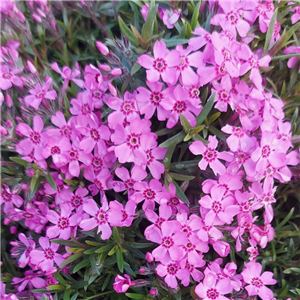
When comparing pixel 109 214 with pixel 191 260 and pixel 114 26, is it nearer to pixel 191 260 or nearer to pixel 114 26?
pixel 191 260

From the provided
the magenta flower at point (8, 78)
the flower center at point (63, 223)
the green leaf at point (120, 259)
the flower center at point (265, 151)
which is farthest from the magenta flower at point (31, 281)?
the flower center at point (265, 151)

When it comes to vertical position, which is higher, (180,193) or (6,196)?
(180,193)

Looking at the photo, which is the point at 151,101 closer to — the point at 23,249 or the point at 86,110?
the point at 86,110

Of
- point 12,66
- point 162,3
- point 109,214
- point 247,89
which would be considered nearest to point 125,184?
point 109,214

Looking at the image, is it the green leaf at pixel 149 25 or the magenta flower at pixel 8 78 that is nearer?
the green leaf at pixel 149 25

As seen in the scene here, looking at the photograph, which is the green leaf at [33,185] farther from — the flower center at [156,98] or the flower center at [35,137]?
the flower center at [156,98]

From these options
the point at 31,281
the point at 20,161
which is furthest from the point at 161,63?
the point at 31,281
